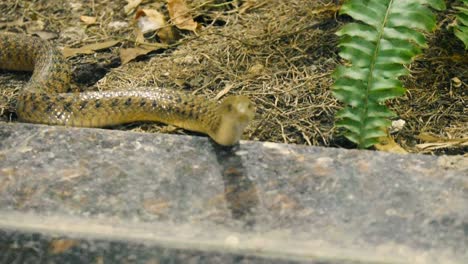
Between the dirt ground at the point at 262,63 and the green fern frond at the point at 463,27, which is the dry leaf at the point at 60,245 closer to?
the dirt ground at the point at 262,63

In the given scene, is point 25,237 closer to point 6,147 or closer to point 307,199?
point 6,147

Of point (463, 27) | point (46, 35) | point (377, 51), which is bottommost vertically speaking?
point (46, 35)

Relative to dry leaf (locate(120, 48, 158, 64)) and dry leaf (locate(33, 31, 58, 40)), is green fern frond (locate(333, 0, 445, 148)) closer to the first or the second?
dry leaf (locate(120, 48, 158, 64))

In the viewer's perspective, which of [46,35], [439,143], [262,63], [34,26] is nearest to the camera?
[439,143]

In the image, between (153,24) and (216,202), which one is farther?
(153,24)

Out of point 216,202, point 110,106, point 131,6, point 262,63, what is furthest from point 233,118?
point 131,6

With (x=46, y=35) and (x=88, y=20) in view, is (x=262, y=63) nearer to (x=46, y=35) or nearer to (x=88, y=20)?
(x=88, y=20)

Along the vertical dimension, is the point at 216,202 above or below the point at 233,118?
below
